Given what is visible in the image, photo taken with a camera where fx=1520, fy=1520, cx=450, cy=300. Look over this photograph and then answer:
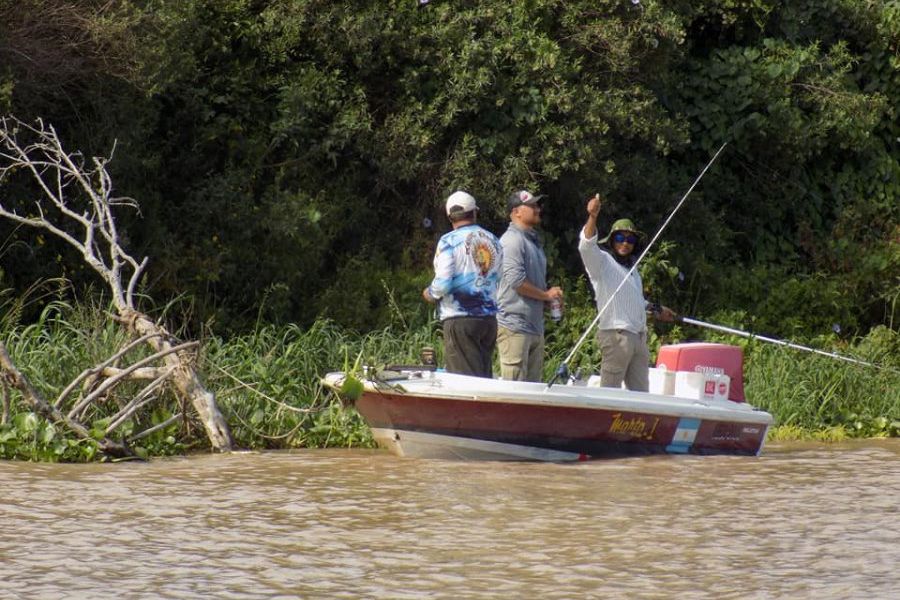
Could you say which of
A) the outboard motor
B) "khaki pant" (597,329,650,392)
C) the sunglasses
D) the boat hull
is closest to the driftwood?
the boat hull

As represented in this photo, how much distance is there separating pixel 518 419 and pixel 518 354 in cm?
74

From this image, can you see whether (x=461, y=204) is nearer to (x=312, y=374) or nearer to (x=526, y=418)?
(x=526, y=418)

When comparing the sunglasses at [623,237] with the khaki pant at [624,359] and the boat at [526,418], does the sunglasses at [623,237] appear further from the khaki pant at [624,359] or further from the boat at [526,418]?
the boat at [526,418]

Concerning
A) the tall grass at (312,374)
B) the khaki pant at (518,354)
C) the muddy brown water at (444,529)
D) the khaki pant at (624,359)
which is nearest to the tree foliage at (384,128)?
the tall grass at (312,374)

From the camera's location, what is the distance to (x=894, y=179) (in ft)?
57.2

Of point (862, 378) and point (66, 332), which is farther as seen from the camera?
point (862, 378)

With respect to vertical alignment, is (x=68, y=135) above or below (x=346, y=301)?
above

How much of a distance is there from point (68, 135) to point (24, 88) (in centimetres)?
76

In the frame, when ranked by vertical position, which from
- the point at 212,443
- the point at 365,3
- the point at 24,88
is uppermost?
the point at 365,3

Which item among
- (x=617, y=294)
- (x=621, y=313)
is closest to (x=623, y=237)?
(x=617, y=294)

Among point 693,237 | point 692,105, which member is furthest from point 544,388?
point 692,105

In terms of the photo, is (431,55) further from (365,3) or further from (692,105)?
(692,105)

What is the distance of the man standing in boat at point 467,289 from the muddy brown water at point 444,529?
76cm

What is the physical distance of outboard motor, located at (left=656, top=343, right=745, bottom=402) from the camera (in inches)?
432
